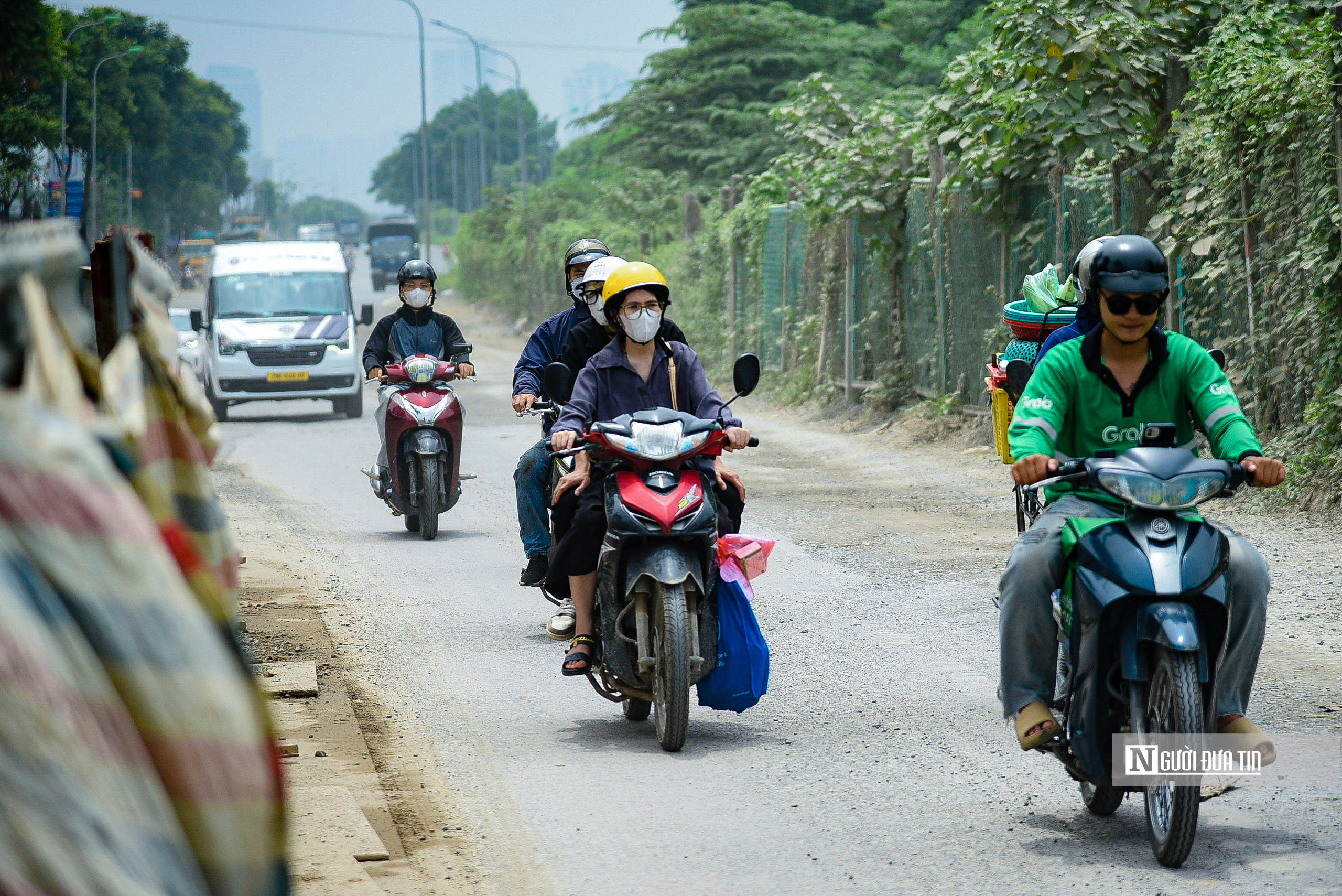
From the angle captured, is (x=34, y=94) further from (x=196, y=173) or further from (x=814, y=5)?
(x=196, y=173)

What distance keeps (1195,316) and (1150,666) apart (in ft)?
26.0

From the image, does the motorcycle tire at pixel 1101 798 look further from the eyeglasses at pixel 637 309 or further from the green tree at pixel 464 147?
the green tree at pixel 464 147

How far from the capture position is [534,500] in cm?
786

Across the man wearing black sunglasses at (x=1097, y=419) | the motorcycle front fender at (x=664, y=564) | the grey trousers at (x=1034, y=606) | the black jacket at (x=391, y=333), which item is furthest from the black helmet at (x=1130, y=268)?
the black jacket at (x=391, y=333)

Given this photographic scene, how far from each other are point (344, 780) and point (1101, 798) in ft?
7.81

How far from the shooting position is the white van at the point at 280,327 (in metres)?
21.7

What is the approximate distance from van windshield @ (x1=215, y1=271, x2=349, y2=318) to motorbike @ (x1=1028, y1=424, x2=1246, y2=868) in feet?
63.4

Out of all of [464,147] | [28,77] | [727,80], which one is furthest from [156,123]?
[464,147]

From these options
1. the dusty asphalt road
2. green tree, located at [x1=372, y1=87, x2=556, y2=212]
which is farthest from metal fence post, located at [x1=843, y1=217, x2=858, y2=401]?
green tree, located at [x1=372, y1=87, x2=556, y2=212]

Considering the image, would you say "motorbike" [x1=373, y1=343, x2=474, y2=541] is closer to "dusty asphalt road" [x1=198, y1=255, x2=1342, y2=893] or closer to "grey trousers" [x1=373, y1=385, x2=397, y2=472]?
"grey trousers" [x1=373, y1=385, x2=397, y2=472]

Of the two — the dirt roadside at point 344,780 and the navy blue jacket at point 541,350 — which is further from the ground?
the navy blue jacket at point 541,350

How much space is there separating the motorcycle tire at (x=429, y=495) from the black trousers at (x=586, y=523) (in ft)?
16.7

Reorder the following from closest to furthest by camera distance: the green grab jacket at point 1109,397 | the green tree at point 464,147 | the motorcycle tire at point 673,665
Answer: the green grab jacket at point 1109,397 < the motorcycle tire at point 673,665 < the green tree at point 464,147

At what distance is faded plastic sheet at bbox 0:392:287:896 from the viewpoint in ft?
5.27
